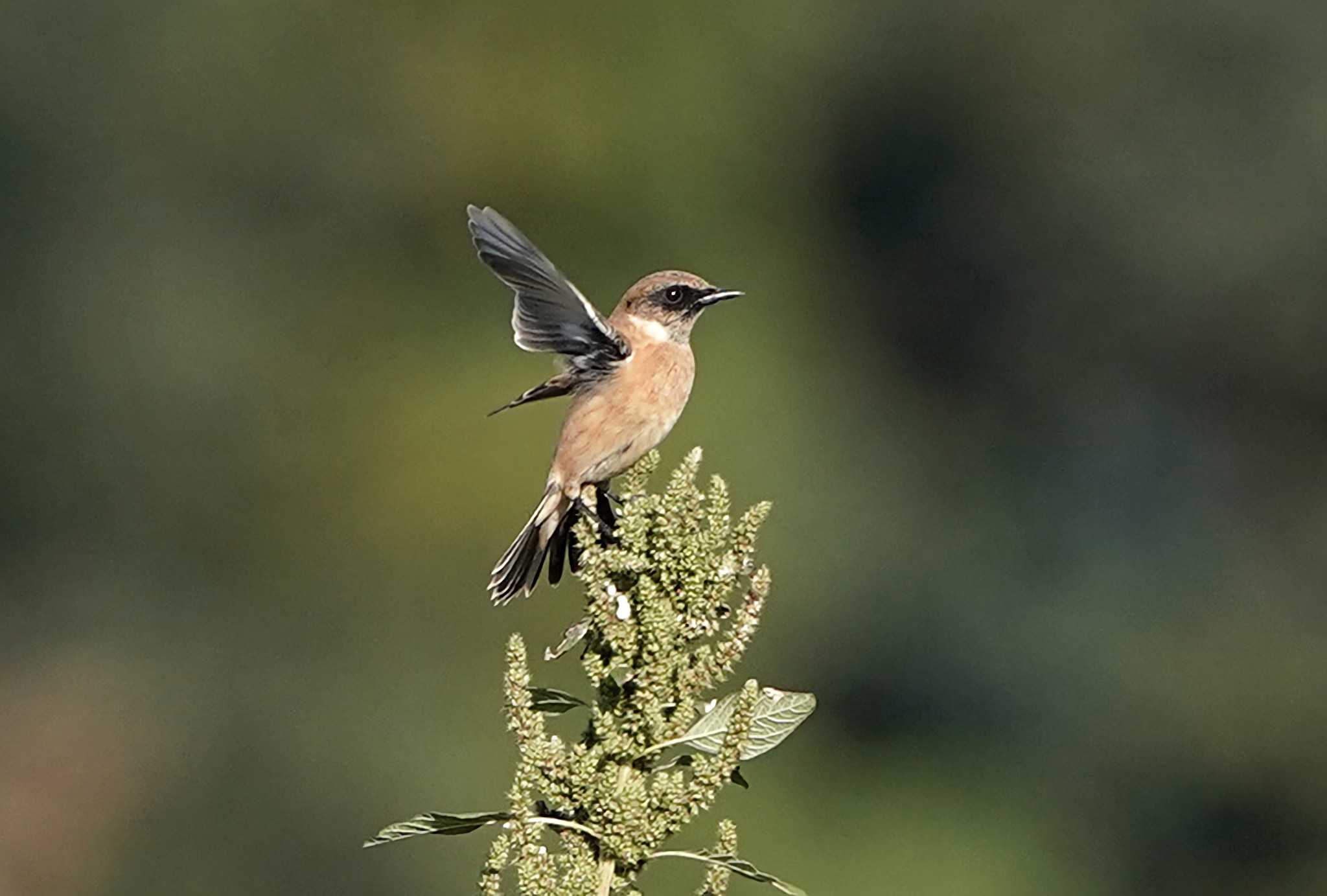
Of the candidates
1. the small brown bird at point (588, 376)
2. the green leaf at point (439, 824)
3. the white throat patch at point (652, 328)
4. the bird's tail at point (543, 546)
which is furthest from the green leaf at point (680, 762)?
the white throat patch at point (652, 328)

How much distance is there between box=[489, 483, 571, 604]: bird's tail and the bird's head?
72 cm

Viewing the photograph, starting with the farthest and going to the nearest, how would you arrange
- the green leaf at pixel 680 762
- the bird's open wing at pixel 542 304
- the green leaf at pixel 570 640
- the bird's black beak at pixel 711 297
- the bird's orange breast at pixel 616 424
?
the bird's black beak at pixel 711 297
the bird's orange breast at pixel 616 424
the bird's open wing at pixel 542 304
the green leaf at pixel 570 640
the green leaf at pixel 680 762

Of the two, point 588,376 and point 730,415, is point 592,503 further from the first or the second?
point 730,415

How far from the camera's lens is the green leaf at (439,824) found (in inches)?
153

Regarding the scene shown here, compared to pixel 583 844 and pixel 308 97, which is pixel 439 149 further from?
pixel 583 844

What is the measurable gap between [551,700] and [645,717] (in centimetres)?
24

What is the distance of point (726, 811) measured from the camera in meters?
26.0

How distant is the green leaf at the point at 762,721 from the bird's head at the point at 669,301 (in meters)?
2.76

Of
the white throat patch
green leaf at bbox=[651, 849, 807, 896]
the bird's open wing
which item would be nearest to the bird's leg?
the bird's open wing

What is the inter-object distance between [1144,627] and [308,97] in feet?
55.6

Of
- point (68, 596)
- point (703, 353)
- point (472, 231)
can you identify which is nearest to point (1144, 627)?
point (703, 353)

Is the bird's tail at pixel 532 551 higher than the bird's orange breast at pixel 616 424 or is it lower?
lower

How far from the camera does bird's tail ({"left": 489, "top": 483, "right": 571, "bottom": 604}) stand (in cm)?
611

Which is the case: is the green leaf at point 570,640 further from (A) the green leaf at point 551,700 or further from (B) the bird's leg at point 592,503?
(B) the bird's leg at point 592,503
